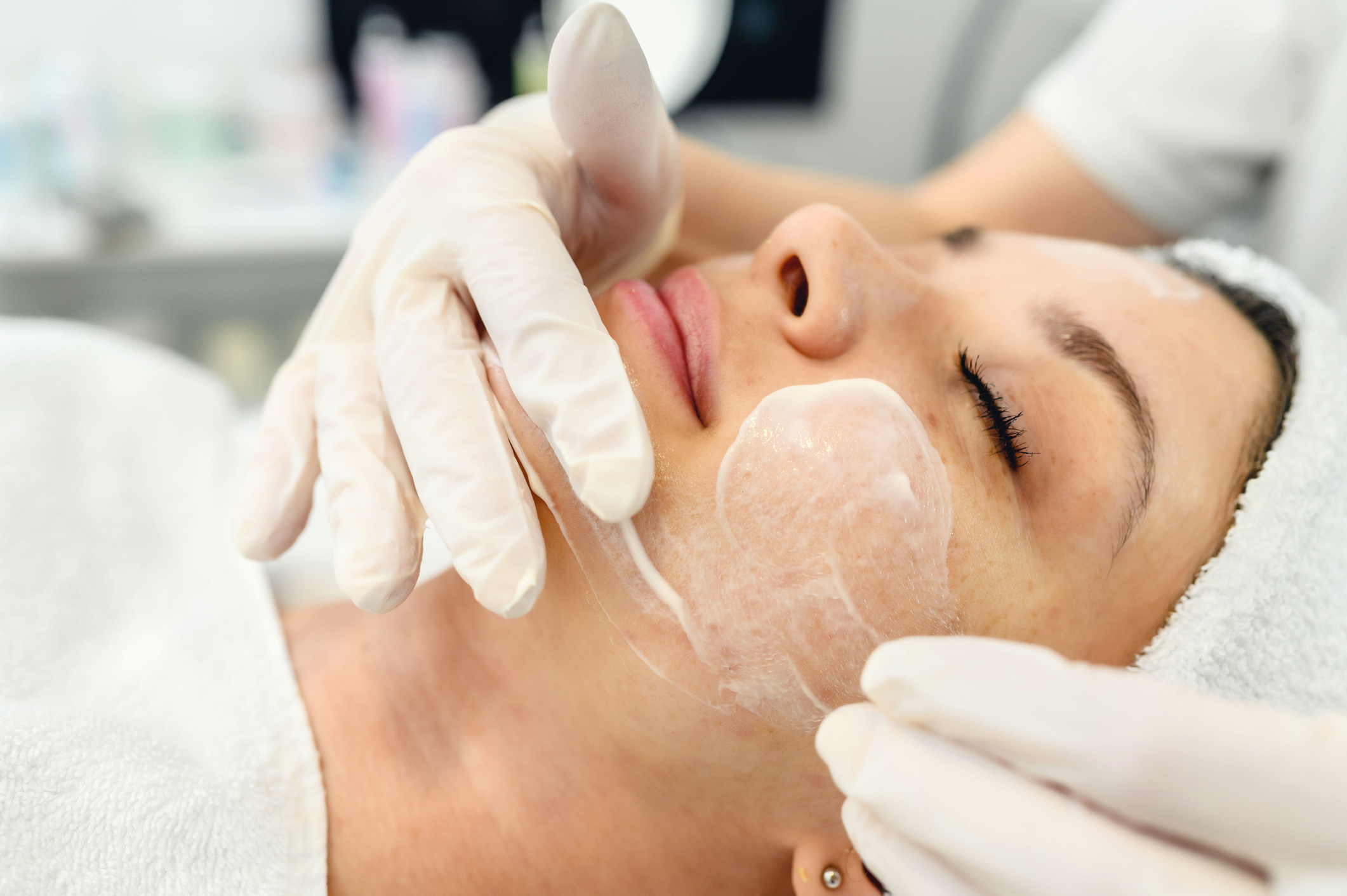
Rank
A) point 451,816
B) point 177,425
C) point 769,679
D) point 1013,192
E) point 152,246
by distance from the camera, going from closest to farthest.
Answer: point 769,679 < point 451,816 < point 177,425 < point 1013,192 < point 152,246

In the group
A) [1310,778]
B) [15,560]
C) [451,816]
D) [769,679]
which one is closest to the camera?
[1310,778]

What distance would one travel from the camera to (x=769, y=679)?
0.69 m

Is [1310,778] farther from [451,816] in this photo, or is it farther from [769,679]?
[451,816]

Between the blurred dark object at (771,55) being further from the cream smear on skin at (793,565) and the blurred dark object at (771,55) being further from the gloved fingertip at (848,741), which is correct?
the gloved fingertip at (848,741)

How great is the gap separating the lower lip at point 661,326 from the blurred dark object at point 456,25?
191 centimetres

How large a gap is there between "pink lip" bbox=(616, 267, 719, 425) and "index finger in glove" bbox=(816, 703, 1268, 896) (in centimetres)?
28

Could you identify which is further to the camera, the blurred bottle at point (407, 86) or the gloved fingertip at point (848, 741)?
the blurred bottle at point (407, 86)

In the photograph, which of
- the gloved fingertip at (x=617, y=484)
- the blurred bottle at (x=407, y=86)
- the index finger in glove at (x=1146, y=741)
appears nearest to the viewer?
the index finger in glove at (x=1146, y=741)

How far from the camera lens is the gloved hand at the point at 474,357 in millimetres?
661

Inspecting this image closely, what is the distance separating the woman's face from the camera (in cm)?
72

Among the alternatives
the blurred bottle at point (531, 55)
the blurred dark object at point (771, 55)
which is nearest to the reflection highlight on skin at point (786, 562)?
the blurred bottle at point (531, 55)

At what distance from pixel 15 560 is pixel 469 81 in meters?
1.80

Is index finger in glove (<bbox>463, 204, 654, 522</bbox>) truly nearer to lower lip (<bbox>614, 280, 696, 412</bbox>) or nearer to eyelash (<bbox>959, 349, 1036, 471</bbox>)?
lower lip (<bbox>614, 280, 696, 412</bbox>)

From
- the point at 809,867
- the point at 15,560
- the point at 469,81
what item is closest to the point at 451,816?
the point at 809,867
